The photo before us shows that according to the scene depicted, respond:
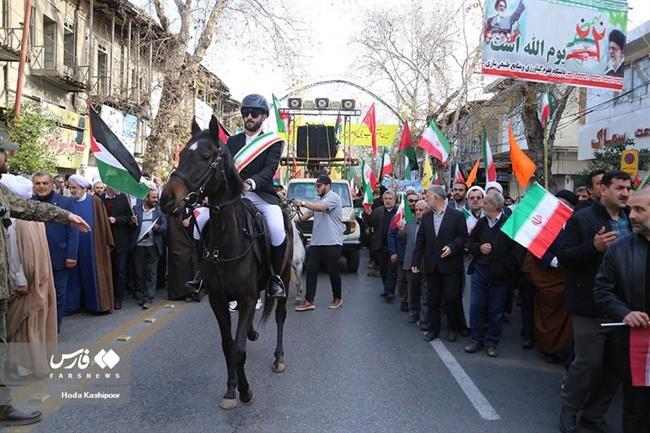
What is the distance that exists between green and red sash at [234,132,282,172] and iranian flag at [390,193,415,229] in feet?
12.5

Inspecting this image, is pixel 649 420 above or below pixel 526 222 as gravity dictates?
below

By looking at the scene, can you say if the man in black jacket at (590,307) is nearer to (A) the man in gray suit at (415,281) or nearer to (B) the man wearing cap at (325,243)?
(A) the man in gray suit at (415,281)

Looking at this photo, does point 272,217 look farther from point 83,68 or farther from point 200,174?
point 83,68

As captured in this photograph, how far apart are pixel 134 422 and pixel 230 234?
1.65m

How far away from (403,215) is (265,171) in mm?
4351

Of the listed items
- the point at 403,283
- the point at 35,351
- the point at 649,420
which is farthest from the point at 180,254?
the point at 649,420

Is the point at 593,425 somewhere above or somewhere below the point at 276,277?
below

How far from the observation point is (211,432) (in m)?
4.30

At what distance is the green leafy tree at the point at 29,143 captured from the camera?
46.1 feet

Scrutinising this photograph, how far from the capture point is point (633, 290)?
358 cm

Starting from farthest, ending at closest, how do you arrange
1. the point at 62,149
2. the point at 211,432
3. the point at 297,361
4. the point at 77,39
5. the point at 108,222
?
the point at 77,39 < the point at 62,149 < the point at 108,222 < the point at 297,361 < the point at 211,432

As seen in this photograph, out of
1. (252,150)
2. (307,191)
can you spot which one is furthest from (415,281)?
(307,191)

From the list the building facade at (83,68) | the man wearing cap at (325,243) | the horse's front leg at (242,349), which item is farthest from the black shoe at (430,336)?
the building facade at (83,68)

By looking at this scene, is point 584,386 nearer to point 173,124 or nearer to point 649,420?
point 649,420
